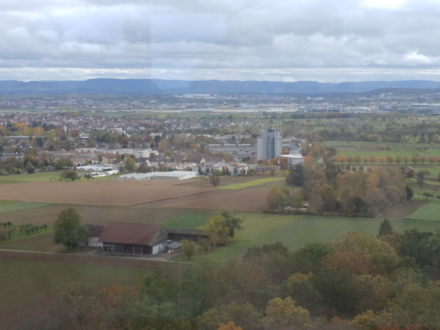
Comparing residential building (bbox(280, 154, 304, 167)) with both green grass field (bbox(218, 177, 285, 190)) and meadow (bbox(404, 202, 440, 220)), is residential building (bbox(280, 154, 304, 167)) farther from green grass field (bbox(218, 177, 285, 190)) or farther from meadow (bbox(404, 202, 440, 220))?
meadow (bbox(404, 202, 440, 220))

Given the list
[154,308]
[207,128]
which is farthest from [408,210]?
[207,128]

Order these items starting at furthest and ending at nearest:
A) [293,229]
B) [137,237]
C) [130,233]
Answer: [293,229] < [130,233] < [137,237]

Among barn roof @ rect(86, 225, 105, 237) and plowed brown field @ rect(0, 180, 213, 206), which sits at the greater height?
plowed brown field @ rect(0, 180, 213, 206)

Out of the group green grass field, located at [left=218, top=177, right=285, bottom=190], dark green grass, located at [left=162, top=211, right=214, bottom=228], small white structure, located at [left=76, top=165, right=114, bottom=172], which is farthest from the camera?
small white structure, located at [left=76, top=165, right=114, bottom=172]

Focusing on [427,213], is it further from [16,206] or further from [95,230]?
[16,206]

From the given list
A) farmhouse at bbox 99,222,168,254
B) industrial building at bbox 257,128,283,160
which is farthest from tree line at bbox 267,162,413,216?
farmhouse at bbox 99,222,168,254

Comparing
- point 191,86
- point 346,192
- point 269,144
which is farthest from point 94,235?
point 269,144

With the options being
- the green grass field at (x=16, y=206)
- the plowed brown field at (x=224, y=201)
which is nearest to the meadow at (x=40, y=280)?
the green grass field at (x=16, y=206)
